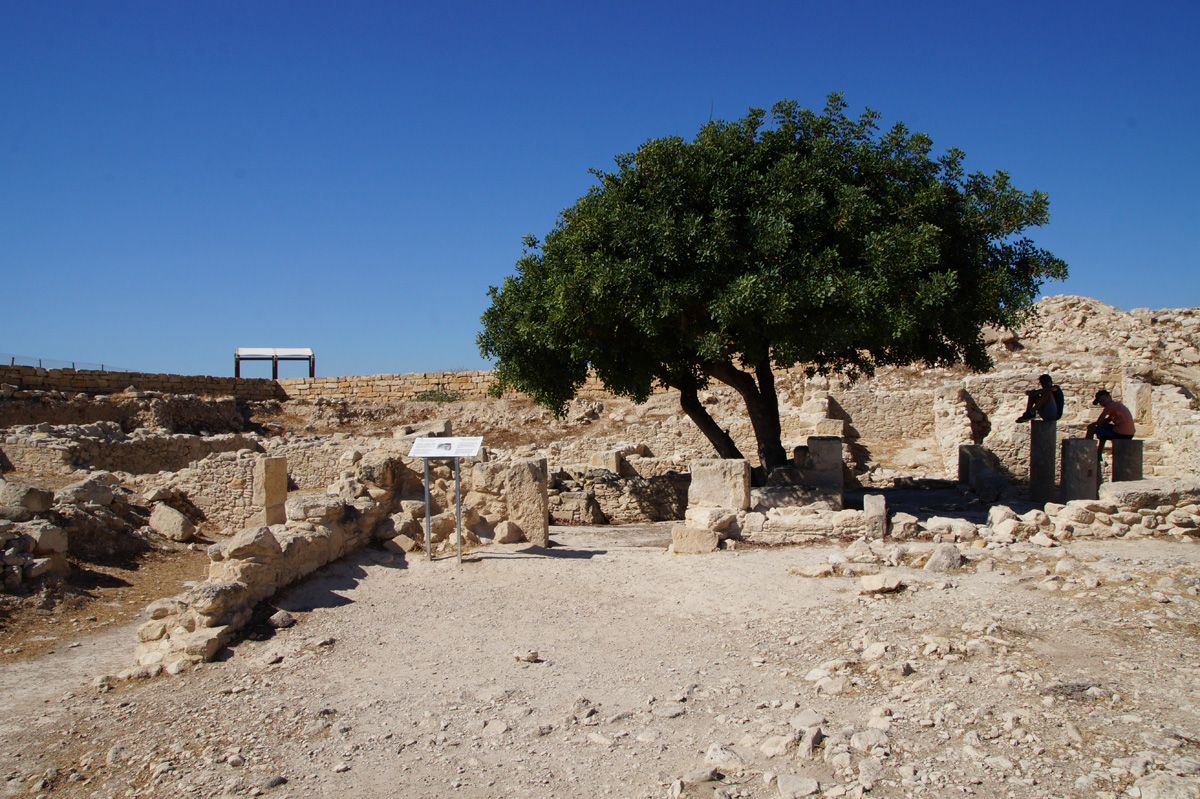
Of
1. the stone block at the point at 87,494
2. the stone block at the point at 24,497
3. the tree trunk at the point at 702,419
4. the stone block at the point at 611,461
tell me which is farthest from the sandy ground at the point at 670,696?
the stone block at the point at 611,461

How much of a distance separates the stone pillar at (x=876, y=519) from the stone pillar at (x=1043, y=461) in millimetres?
3859

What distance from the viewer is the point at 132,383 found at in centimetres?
2458

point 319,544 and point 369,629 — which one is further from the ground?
point 319,544

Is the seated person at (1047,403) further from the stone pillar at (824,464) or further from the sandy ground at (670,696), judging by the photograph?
the sandy ground at (670,696)

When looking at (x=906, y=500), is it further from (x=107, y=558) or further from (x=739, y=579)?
(x=107, y=558)

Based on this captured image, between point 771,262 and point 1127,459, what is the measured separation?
6.06 meters

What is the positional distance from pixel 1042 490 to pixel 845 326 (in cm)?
461

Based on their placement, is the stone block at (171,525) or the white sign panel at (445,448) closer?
the white sign panel at (445,448)

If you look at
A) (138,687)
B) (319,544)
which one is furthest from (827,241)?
(138,687)

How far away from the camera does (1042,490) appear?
37.4ft

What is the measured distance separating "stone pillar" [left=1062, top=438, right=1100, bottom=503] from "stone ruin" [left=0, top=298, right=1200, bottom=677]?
84 millimetres

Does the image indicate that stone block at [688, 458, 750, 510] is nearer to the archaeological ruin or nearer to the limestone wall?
the archaeological ruin

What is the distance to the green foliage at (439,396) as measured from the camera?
27297 millimetres

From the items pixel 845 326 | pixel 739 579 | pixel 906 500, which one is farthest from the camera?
pixel 906 500
